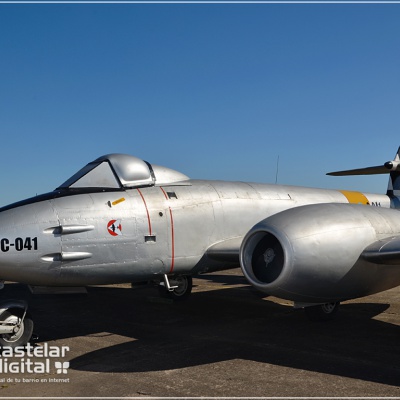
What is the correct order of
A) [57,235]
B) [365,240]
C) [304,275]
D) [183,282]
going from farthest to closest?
[183,282]
[57,235]
[365,240]
[304,275]

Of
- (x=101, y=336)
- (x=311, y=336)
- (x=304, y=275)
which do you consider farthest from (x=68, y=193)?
(x=311, y=336)

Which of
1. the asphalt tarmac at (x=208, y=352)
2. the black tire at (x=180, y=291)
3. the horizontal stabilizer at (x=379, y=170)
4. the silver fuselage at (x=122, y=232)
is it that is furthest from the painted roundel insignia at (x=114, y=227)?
the horizontal stabilizer at (x=379, y=170)

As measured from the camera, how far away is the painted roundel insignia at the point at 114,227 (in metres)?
7.15

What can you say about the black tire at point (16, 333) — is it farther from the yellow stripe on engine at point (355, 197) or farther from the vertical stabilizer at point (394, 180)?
the vertical stabilizer at point (394, 180)

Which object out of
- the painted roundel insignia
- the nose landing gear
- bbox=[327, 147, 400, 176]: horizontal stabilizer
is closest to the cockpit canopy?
the painted roundel insignia

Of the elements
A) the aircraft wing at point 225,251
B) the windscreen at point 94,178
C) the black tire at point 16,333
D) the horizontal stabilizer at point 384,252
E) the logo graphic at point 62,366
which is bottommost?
the logo graphic at point 62,366

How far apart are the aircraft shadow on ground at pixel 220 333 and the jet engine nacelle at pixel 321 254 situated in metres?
0.82

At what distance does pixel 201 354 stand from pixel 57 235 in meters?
2.50

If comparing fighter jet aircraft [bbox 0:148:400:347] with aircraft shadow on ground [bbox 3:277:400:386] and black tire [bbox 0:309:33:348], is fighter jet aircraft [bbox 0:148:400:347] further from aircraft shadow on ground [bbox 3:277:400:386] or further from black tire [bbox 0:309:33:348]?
aircraft shadow on ground [bbox 3:277:400:386]

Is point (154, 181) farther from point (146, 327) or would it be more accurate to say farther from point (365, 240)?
point (365, 240)

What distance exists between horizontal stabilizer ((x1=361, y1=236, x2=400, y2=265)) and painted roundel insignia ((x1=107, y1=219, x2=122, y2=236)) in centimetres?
335

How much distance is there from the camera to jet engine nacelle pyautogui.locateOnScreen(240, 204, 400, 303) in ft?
19.1

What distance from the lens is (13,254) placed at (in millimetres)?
6551

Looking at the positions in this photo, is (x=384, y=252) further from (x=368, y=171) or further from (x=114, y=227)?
(x=368, y=171)
